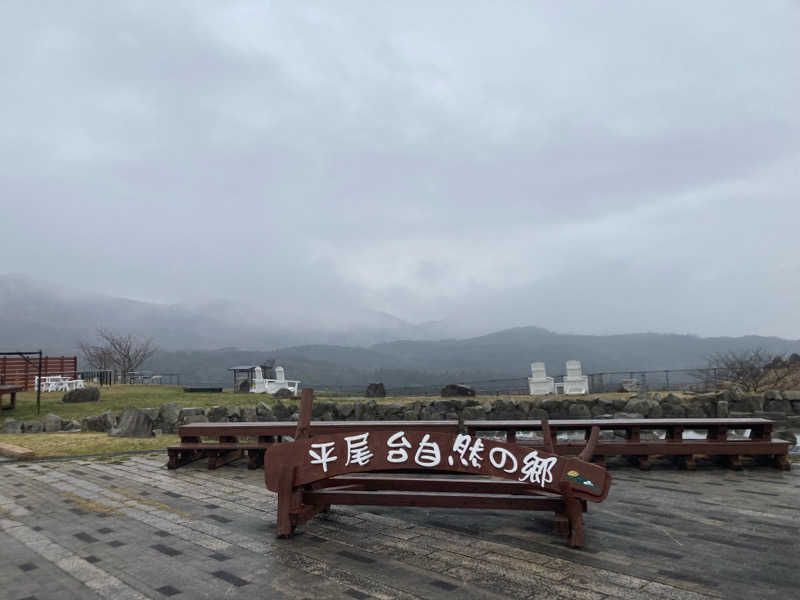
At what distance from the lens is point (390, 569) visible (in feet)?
13.8

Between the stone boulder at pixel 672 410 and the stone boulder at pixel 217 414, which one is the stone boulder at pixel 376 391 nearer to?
the stone boulder at pixel 217 414

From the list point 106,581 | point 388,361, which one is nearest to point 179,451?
point 106,581

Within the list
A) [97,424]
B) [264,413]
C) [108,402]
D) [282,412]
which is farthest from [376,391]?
Result: [97,424]

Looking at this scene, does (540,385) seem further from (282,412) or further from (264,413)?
(264,413)

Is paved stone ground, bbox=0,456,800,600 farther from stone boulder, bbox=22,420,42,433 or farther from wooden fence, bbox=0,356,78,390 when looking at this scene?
wooden fence, bbox=0,356,78,390

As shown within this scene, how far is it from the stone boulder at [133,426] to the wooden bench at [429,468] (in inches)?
316

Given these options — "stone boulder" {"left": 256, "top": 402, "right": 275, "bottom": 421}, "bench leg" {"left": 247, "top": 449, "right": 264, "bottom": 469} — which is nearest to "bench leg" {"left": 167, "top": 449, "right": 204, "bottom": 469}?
"bench leg" {"left": 247, "top": 449, "right": 264, "bottom": 469}

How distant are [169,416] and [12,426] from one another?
11.5ft

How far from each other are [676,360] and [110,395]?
642 feet

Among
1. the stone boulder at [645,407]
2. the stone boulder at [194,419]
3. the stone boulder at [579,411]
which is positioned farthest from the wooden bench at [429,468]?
the stone boulder at [579,411]

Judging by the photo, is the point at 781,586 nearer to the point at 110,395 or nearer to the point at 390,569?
the point at 390,569

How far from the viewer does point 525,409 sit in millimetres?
18672

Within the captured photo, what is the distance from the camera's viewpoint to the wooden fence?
23719 millimetres

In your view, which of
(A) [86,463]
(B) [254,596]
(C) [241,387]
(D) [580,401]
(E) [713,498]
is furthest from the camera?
(C) [241,387]
